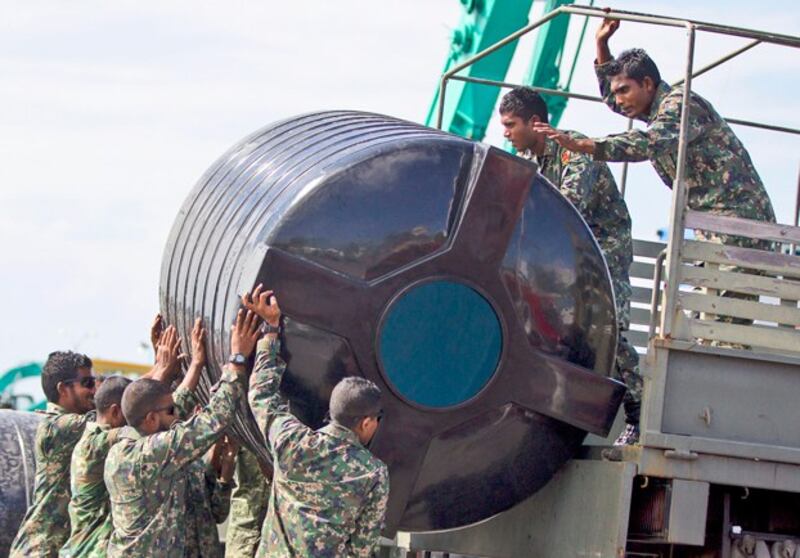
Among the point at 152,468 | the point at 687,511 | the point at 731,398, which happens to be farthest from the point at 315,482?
the point at 731,398

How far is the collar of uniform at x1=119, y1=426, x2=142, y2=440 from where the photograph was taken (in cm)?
636

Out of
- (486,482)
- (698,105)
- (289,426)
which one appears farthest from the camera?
(698,105)

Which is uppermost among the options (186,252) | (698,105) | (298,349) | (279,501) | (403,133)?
(698,105)

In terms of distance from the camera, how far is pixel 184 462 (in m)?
6.17

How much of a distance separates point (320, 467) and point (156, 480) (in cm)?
96

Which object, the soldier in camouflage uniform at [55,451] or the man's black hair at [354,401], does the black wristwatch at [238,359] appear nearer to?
the man's black hair at [354,401]

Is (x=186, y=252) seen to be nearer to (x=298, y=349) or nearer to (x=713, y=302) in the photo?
(x=298, y=349)

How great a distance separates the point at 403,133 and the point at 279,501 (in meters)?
1.46

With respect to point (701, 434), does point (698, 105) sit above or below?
above

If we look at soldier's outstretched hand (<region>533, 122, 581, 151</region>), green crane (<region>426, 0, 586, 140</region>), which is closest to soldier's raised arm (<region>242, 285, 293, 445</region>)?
soldier's outstretched hand (<region>533, 122, 581, 151</region>)

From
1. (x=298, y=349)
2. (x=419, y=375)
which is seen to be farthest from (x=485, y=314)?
(x=298, y=349)

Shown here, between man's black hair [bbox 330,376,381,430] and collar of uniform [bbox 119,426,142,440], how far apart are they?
1.15 m

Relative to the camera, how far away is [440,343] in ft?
19.1

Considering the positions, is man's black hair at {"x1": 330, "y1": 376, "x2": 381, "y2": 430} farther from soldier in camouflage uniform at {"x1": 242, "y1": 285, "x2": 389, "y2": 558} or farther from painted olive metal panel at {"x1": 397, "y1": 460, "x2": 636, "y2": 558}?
painted olive metal panel at {"x1": 397, "y1": 460, "x2": 636, "y2": 558}
